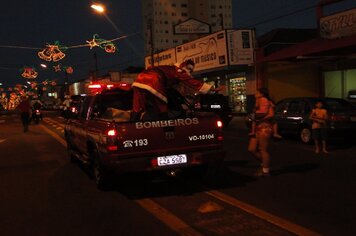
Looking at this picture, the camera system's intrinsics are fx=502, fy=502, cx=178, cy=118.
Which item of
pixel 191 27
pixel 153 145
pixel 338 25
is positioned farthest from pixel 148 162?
pixel 191 27

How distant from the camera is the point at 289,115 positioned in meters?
16.0

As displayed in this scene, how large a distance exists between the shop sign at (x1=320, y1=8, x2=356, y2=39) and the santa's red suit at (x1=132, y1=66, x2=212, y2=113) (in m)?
12.4

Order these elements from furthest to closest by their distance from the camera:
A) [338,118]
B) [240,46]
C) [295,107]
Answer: [240,46]
[295,107]
[338,118]

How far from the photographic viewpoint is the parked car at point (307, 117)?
1429 cm

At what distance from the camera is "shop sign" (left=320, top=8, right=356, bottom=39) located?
1950 centimetres

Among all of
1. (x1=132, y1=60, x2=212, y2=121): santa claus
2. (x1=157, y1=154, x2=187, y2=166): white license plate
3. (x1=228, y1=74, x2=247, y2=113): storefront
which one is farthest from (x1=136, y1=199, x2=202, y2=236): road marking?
(x1=228, y1=74, x2=247, y2=113): storefront

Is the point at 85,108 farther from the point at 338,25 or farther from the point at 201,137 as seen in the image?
the point at 338,25

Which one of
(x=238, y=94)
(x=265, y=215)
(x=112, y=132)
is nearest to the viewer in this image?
Answer: (x=265, y=215)

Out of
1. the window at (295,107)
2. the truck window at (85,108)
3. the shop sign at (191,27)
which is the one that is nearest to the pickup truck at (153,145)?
the truck window at (85,108)

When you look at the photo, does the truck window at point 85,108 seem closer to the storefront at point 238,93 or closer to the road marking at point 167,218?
the road marking at point 167,218

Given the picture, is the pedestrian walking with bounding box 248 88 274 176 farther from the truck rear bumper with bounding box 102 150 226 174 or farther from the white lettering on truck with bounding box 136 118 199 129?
the white lettering on truck with bounding box 136 118 199 129

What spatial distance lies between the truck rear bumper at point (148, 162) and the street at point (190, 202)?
478 mm

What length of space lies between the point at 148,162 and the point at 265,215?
2.22 meters

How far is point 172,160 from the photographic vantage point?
8.14 m
